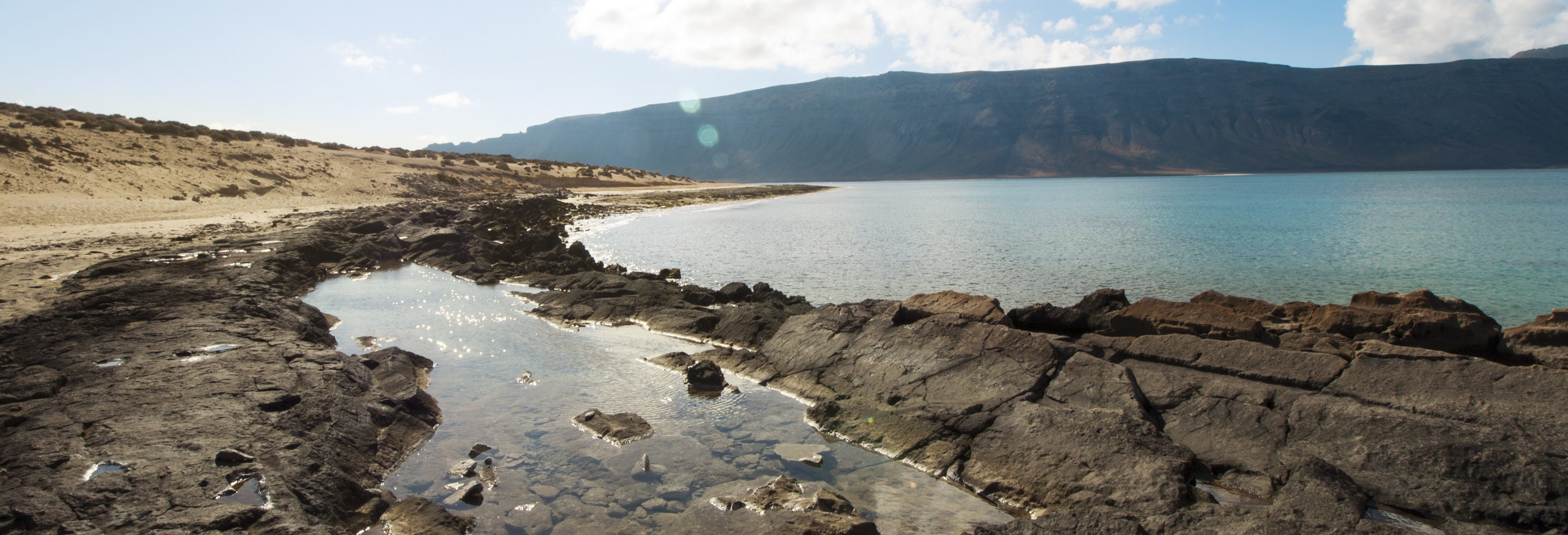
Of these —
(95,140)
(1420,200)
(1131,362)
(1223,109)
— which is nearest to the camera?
(1131,362)

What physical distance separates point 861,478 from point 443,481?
356 cm

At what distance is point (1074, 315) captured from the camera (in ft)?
32.6

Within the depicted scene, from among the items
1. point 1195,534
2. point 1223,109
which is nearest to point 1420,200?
point 1195,534

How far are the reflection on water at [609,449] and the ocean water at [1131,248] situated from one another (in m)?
6.57

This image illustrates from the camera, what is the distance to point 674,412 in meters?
8.28

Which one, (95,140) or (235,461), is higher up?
(95,140)

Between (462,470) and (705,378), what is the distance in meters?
3.28

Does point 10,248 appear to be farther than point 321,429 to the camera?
Yes

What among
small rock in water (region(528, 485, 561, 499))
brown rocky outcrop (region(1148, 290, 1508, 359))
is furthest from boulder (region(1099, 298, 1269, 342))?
small rock in water (region(528, 485, 561, 499))

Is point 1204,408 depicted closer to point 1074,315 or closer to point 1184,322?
point 1184,322

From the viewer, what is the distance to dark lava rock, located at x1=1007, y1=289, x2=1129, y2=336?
9789mm

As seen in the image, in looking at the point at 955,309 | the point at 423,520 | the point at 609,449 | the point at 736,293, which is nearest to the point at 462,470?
the point at 423,520

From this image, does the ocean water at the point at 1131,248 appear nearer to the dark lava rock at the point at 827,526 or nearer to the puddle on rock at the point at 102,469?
the dark lava rock at the point at 827,526

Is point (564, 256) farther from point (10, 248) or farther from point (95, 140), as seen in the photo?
point (95, 140)
